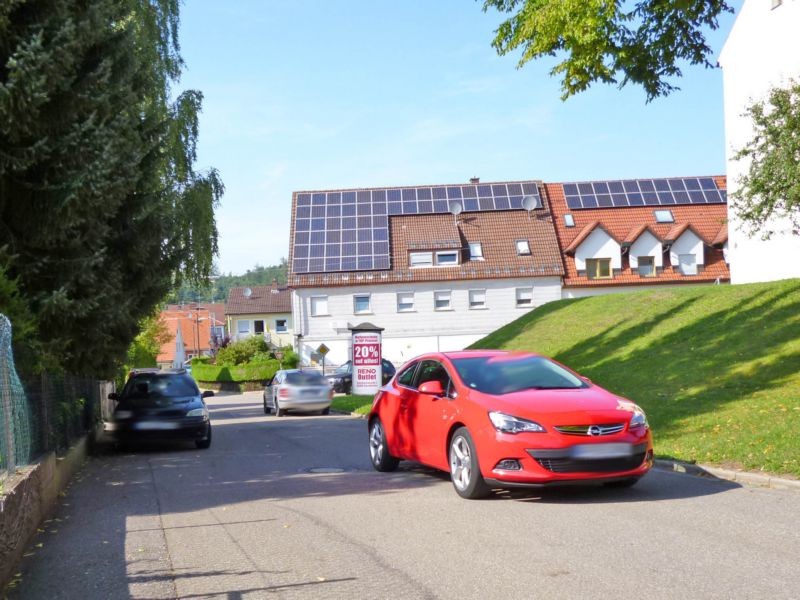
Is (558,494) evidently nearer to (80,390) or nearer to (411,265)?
(80,390)

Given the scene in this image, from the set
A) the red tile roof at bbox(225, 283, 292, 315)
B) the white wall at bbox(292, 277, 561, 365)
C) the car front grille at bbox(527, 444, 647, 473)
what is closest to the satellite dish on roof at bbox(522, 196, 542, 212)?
the white wall at bbox(292, 277, 561, 365)

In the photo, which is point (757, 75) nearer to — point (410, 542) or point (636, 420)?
point (636, 420)

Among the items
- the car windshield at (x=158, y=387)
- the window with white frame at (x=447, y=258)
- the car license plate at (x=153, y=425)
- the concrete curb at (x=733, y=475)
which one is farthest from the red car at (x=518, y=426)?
the window with white frame at (x=447, y=258)

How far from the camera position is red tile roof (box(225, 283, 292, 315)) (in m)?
91.2

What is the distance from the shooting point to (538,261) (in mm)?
54938

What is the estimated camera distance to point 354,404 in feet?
101

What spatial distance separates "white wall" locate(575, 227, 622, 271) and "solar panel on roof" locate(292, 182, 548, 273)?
5397 mm

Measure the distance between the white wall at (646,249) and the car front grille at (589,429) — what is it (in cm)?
4656

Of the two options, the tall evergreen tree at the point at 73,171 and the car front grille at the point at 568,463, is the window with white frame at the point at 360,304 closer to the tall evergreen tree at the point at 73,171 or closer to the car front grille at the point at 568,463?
the tall evergreen tree at the point at 73,171

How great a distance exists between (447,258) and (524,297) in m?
5.15

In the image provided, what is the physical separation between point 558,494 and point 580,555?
318 cm

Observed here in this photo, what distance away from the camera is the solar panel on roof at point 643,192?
187ft

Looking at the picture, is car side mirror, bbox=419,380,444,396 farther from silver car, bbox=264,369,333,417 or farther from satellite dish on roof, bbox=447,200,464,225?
satellite dish on roof, bbox=447,200,464,225

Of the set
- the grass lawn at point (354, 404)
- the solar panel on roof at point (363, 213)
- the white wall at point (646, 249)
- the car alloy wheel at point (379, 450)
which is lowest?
the grass lawn at point (354, 404)
